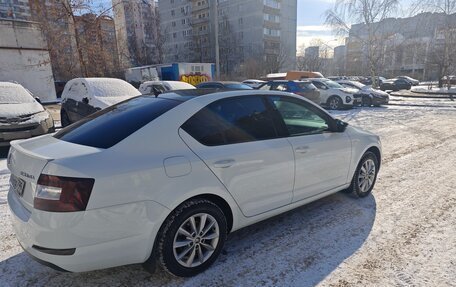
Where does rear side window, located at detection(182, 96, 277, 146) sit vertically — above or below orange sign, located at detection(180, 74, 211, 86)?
above

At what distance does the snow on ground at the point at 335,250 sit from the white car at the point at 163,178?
0.31 m

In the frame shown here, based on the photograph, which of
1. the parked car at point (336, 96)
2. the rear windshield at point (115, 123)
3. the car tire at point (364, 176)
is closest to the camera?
the rear windshield at point (115, 123)

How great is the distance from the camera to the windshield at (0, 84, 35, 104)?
732 centimetres

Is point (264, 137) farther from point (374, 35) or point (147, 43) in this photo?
point (147, 43)

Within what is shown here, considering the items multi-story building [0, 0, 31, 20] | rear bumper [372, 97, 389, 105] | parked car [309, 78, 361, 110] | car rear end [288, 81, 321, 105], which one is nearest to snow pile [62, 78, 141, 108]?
car rear end [288, 81, 321, 105]

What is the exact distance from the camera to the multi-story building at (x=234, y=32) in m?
56.5

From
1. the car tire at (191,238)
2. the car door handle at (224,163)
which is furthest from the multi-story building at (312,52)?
the car tire at (191,238)

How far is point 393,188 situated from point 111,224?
402 centimetres

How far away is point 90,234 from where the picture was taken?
2035 mm

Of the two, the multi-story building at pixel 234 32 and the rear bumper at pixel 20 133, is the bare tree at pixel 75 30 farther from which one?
the multi-story building at pixel 234 32

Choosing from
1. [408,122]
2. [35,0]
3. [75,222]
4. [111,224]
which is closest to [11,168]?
[75,222]

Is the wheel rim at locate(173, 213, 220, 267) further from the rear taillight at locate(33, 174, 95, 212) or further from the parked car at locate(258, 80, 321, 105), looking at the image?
the parked car at locate(258, 80, 321, 105)

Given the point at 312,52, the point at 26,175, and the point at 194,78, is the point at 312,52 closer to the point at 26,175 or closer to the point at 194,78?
the point at 194,78

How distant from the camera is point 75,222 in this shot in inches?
78.1
